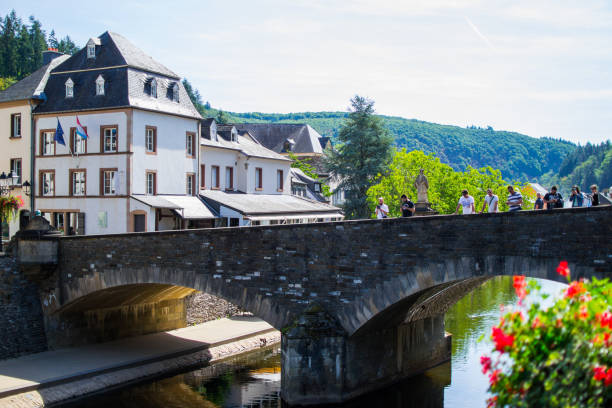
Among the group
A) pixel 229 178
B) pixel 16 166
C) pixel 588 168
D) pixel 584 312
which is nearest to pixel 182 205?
pixel 229 178

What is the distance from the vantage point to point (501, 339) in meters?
6.88

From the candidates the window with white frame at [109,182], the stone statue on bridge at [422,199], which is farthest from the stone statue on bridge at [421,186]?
the window with white frame at [109,182]

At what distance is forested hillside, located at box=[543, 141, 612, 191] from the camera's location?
151 metres

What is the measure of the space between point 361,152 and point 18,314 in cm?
3494

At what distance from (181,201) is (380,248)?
20752 millimetres

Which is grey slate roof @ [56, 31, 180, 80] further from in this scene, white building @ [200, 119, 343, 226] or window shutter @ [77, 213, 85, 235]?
window shutter @ [77, 213, 85, 235]

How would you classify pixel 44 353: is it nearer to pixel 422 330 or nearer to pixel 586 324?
pixel 422 330

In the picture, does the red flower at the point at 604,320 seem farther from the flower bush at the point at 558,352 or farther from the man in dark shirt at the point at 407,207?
the man in dark shirt at the point at 407,207

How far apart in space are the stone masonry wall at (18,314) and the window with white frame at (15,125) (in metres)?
14.7

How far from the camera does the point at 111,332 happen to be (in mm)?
29156

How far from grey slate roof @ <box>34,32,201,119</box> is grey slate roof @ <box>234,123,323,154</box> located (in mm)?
49924

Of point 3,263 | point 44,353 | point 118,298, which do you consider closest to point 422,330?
point 118,298

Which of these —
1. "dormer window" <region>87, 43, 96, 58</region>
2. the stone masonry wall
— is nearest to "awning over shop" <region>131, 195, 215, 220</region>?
"dormer window" <region>87, 43, 96, 58</region>

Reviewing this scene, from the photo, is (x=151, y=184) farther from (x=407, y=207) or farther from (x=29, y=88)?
(x=407, y=207)
